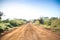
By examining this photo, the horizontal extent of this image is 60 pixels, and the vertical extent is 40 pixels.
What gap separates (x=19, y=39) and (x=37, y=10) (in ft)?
13.2

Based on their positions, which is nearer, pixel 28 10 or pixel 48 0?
pixel 48 0

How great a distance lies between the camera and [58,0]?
10.0 metres

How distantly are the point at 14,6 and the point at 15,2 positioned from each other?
0.76 metres

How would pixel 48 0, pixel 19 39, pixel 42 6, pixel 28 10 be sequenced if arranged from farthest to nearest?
pixel 28 10 < pixel 42 6 < pixel 48 0 < pixel 19 39

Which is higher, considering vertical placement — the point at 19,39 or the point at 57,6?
the point at 57,6

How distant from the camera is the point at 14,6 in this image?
35.4 feet

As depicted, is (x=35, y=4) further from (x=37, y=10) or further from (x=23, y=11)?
(x=23, y=11)

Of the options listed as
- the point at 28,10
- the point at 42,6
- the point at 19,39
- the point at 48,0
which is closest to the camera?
the point at 19,39

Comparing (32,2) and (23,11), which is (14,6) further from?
(32,2)

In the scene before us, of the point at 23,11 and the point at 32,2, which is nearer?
the point at 32,2

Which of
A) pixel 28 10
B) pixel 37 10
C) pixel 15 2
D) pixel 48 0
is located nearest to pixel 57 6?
pixel 48 0

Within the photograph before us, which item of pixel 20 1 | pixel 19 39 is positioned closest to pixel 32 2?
pixel 20 1

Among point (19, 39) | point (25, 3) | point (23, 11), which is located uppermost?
point (25, 3)

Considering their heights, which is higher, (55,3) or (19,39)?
(55,3)
